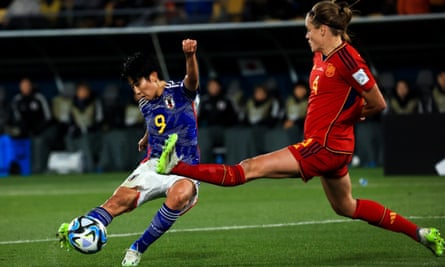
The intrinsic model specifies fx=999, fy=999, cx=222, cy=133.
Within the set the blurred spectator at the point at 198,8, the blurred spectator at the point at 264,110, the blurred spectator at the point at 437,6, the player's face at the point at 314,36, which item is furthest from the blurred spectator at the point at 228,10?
the player's face at the point at 314,36

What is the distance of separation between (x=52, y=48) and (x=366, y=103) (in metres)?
17.0

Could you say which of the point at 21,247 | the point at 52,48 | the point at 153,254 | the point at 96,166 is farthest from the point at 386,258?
the point at 52,48

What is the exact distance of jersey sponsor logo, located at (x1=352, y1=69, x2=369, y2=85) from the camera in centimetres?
759

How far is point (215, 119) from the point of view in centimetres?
2142

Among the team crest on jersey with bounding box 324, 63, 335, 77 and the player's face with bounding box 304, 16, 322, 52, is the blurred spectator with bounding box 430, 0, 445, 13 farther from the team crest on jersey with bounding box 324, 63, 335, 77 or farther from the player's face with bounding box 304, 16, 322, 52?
the team crest on jersey with bounding box 324, 63, 335, 77

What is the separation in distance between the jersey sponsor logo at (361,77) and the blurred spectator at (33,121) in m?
15.0

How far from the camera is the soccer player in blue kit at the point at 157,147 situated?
805 cm

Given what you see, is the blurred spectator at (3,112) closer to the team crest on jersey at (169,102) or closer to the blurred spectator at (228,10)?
the blurred spectator at (228,10)

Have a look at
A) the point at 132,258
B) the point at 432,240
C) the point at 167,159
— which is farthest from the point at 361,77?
the point at 132,258

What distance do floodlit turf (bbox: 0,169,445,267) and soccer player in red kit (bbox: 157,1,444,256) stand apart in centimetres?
48

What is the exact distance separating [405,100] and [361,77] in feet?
43.0

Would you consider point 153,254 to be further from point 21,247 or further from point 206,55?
point 206,55

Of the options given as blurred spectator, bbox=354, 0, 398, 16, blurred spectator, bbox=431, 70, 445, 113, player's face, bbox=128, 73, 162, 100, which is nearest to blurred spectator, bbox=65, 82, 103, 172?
blurred spectator, bbox=354, 0, 398, 16

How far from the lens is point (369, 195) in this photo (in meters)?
14.6
